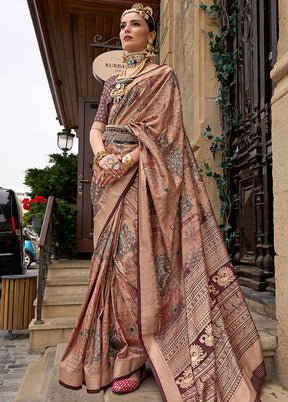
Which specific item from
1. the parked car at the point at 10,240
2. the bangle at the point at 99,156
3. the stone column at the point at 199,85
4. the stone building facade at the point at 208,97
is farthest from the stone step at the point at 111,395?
the parked car at the point at 10,240

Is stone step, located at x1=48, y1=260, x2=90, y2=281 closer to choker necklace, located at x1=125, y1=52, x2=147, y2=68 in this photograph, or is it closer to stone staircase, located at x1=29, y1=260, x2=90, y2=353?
stone staircase, located at x1=29, y1=260, x2=90, y2=353

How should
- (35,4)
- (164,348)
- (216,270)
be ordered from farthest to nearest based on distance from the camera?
(35,4), (216,270), (164,348)

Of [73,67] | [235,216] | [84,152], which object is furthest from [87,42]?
[235,216]

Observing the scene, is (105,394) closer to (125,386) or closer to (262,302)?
(125,386)

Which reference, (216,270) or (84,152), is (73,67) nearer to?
(84,152)

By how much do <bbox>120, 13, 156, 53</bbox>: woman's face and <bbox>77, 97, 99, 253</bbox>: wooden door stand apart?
14.7ft

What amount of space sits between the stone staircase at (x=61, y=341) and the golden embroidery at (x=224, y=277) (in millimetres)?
463

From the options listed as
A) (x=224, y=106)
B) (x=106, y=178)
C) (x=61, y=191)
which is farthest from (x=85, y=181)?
(x=106, y=178)

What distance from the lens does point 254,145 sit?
10.2 feet

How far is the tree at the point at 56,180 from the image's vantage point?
7.22 meters

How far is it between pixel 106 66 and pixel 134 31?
3302 mm

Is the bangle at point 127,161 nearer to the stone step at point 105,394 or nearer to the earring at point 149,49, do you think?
the earring at point 149,49

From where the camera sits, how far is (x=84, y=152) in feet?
21.7

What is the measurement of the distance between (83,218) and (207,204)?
4764 millimetres
